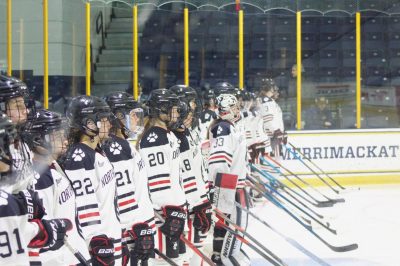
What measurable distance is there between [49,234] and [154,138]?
149 cm

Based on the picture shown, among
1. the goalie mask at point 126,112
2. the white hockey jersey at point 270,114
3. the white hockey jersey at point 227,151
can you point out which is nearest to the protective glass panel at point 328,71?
the white hockey jersey at point 270,114

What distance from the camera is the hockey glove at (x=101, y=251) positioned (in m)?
2.85

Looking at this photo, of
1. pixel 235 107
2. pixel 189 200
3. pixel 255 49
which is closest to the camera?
pixel 189 200

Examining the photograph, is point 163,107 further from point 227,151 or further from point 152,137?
point 227,151

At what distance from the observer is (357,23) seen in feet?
31.8

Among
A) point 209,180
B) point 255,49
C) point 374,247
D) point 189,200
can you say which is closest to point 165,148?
point 189,200

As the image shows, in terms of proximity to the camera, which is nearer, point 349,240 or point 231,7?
point 349,240

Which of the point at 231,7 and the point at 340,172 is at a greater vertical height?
the point at 231,7

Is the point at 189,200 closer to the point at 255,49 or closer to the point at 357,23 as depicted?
the point at 255,49

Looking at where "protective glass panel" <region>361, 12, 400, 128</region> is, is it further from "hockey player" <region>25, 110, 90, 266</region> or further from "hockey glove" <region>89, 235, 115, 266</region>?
"hockey player" <region>25, 110, 90, 266</region>

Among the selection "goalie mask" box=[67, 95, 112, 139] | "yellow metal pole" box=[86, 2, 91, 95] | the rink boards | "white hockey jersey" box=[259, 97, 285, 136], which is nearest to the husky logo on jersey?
"goalie mask" box=[67, 95, 112, 139]

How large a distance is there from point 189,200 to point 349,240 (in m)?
2.32

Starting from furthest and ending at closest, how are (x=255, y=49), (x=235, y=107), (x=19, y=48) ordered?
1. (x=255, y=49)
2. (x=19, y=48)
3. (x=235, y=107)

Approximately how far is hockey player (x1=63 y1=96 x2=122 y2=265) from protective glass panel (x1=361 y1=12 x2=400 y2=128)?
23.2 feet
